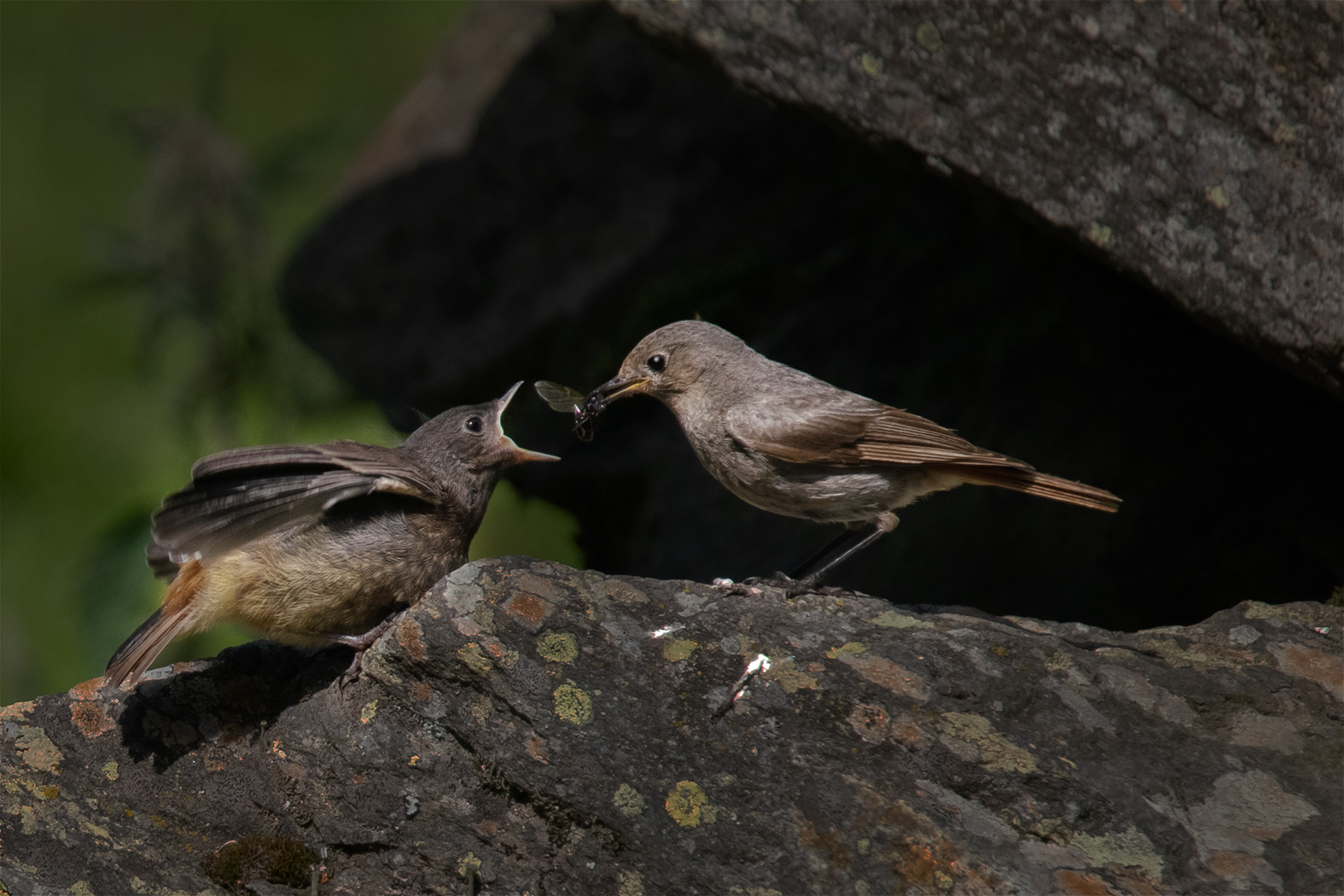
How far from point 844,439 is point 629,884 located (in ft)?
7.62

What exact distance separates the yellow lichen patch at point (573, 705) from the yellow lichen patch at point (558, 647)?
102 millimetres

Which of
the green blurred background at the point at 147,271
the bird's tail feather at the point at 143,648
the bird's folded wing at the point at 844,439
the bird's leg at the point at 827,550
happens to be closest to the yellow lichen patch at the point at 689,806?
the bird's folded wing at the point at 844,439

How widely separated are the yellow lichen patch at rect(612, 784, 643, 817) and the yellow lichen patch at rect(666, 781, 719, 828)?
0.10 metres

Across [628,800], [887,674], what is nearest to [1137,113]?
[887,674]

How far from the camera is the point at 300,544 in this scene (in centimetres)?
491

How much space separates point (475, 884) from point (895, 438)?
2729mm

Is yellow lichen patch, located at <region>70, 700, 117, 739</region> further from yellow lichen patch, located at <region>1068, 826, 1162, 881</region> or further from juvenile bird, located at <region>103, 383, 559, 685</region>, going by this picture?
yellow lichen patch, located at <region>1068, 826, 1162, 881</region>

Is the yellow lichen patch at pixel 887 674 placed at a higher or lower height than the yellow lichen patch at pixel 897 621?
lower

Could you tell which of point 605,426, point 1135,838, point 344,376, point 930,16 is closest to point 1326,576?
point 1135,838

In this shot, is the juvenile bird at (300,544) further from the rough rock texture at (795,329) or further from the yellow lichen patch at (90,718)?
the rough rock texture at (795,329)

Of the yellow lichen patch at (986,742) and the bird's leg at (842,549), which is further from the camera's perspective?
the bird's leg at (842,549)

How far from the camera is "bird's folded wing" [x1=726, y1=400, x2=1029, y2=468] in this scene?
5.31 metres

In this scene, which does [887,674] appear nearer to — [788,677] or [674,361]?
[788,677]

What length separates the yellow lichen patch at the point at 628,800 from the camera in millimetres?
3934
